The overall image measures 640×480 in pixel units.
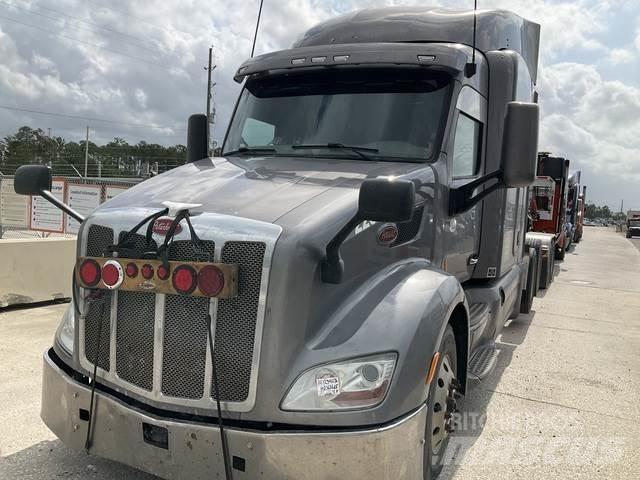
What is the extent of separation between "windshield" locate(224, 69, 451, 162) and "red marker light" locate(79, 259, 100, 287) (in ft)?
5.31

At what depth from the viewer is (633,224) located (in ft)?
154

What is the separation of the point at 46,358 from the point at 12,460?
778 millimetres

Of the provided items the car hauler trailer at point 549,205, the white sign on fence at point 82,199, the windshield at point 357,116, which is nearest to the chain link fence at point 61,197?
the white sign on fence at point 82,199

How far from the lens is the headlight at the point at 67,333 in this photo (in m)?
3.20

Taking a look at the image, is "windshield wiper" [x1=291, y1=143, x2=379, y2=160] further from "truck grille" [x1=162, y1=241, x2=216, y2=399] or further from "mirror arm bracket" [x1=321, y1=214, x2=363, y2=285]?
"truck grille" [x1=162, y1=241, x2=216, y2=399]

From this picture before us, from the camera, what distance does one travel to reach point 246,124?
438 centimetres

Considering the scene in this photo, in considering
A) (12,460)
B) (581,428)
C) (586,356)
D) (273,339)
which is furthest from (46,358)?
(586,356)

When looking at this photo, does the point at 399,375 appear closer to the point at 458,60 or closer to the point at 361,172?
the point at 361,172

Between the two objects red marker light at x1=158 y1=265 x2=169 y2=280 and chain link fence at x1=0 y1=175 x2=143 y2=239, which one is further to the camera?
chain link fence at x1=0 y1=175 x2=143 y2=239

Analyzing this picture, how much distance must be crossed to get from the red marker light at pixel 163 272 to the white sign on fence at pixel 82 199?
31.1 ft

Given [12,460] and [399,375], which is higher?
[399,375]

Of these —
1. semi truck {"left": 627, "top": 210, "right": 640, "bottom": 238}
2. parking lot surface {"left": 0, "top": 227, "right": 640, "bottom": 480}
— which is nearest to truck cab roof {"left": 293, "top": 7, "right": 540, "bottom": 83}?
parking lot surface {"left": 0, "top": 227, "right": 640, "bottom": 480}

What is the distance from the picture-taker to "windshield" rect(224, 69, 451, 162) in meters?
3.84

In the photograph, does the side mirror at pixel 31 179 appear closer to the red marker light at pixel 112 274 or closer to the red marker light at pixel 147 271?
the red marker light at pixel 112 274
